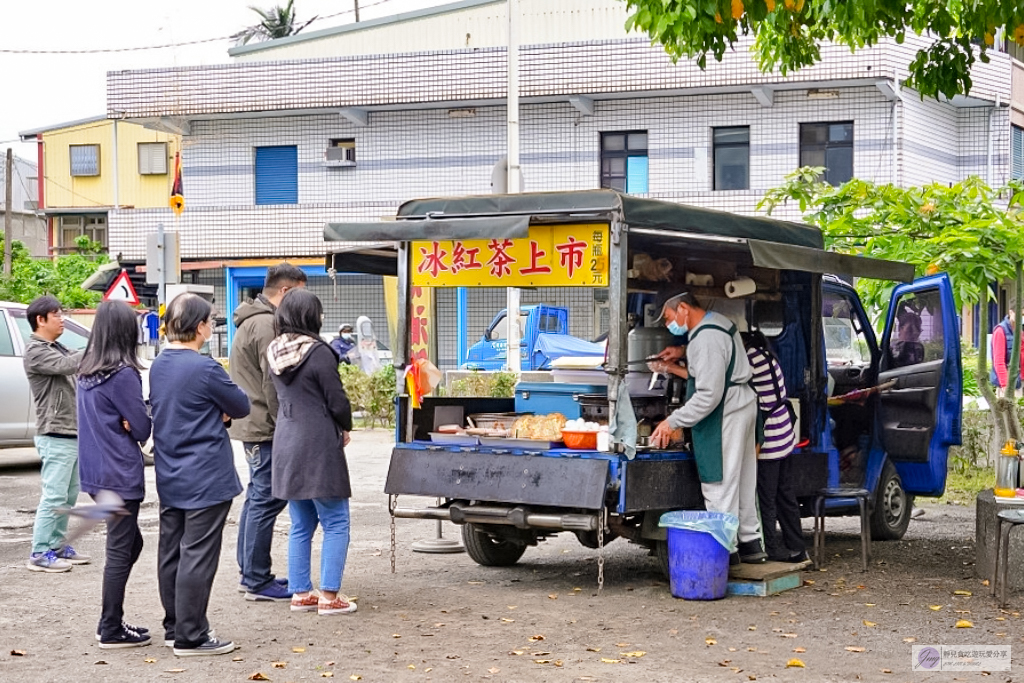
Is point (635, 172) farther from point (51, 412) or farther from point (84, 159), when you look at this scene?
point (84, 159)

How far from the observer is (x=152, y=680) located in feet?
21.2

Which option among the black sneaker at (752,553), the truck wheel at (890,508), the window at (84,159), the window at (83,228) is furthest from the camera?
the window at (83,228)

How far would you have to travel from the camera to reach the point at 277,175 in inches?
1227

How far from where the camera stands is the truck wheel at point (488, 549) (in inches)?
378

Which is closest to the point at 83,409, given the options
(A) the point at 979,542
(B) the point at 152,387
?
(B) the point at 152,387

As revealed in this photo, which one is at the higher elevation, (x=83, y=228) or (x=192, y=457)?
(x=83, y=228)

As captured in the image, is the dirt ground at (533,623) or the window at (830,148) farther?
the window at (830,148)

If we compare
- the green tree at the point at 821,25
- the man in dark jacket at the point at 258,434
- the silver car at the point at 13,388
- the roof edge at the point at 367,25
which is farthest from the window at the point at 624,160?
the man in dark jacket at the point at 258,434

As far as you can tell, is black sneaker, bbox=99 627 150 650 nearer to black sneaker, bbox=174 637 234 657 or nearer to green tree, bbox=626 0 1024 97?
black sneaker, bbox=174 637 234 657

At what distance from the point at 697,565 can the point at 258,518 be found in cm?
268

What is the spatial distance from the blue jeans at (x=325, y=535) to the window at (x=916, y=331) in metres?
5.14

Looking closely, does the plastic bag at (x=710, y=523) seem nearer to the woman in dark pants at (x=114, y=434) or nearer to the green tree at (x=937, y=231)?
the woman in dark pants at (x=114, y=434)

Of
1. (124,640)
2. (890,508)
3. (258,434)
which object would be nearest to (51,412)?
(258,434)

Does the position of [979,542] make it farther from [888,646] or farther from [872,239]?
[872,239]
